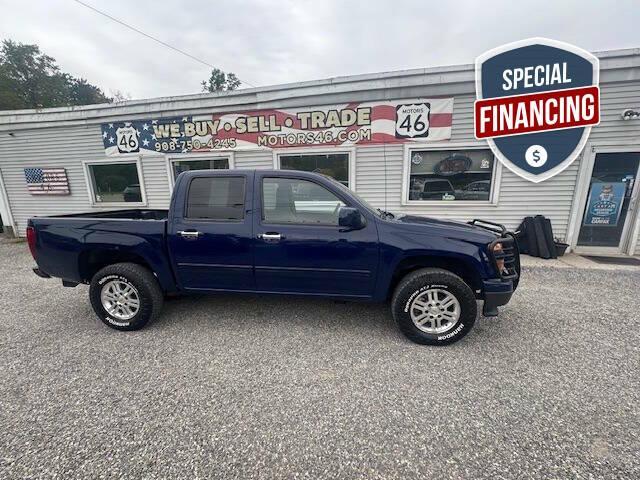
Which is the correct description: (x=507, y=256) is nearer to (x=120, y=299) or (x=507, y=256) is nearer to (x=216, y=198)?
(x=216, y=198)

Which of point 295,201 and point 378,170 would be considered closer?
point 295,201

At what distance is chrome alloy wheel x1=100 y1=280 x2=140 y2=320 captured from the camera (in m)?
3.20

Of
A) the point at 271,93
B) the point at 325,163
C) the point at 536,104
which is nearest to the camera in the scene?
the point at 536,104

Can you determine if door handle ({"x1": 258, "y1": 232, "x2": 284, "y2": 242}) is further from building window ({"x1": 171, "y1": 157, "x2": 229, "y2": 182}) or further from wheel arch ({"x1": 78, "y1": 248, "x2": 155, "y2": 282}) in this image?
building window ({"x1": 171, "y1": 157, "x2": 229, "y2": 182})

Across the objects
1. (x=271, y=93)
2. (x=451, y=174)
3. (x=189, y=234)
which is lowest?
(x=189, y=234)

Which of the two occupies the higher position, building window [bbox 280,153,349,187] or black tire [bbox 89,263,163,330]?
building window [bbox 280,153,349,187]

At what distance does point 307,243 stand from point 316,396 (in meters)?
1.40

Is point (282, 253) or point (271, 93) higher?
point (271, 93)

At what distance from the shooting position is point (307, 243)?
115 inches

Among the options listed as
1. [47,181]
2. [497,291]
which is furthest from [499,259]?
[47,181]

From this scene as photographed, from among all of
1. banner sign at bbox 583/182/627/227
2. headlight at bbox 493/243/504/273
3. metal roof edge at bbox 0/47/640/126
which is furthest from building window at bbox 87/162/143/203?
banner sign at bbox 583/182/627/227

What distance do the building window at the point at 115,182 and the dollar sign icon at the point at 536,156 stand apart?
32.1ft

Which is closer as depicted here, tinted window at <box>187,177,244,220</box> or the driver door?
the driver door

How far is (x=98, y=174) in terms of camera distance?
817 centimetres
